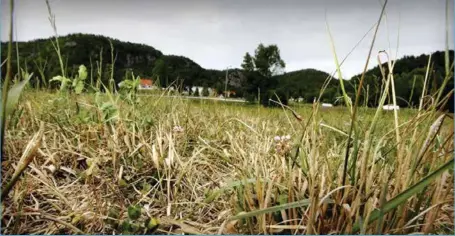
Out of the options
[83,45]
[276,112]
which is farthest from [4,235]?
[276,112]

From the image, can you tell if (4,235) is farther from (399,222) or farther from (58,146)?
(399,222)

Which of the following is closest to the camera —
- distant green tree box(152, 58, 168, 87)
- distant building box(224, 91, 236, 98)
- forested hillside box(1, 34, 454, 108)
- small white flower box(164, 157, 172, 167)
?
small white flower box(164, 157, 172, 167)

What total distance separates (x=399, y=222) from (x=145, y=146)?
1.06m

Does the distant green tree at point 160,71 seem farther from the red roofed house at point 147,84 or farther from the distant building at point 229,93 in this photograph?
the distant building at point 229,93

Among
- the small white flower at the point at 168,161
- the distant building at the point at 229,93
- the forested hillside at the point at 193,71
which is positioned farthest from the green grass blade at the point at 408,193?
the distant building at the point at 229,93

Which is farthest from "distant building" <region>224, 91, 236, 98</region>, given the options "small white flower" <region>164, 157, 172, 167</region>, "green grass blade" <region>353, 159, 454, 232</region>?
"green grass blade" <region>353, 159, 454, 232</region>

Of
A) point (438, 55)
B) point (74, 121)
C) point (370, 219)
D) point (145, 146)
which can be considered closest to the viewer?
point (370, 219)

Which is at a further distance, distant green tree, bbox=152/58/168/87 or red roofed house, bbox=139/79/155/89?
red roofed house, bbox=139/79/155/89

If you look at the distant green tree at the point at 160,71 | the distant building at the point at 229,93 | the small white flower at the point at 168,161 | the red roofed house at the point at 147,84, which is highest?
the distant green tree at the point at 160,71

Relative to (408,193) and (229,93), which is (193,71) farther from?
(408,193)

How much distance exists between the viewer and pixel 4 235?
44.4 inches

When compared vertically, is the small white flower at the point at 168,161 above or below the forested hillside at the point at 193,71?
below

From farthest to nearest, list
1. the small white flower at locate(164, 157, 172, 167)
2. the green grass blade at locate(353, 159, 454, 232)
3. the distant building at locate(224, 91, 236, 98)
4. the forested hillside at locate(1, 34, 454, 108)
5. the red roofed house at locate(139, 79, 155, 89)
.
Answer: the distant building at locate(224, 91, 236, 98) < the red roofed house at locate(139, 79, 155, 89) < the forested hillside at locate(1, 34, 454, 108) < the small white flower at locate(164, 157, 172, 167) < the green grass blade at locate(353, 159, 454, 232)

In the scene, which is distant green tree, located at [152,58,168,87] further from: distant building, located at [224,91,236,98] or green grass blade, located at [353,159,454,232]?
green grass blade, located at [353,159,454,232]
